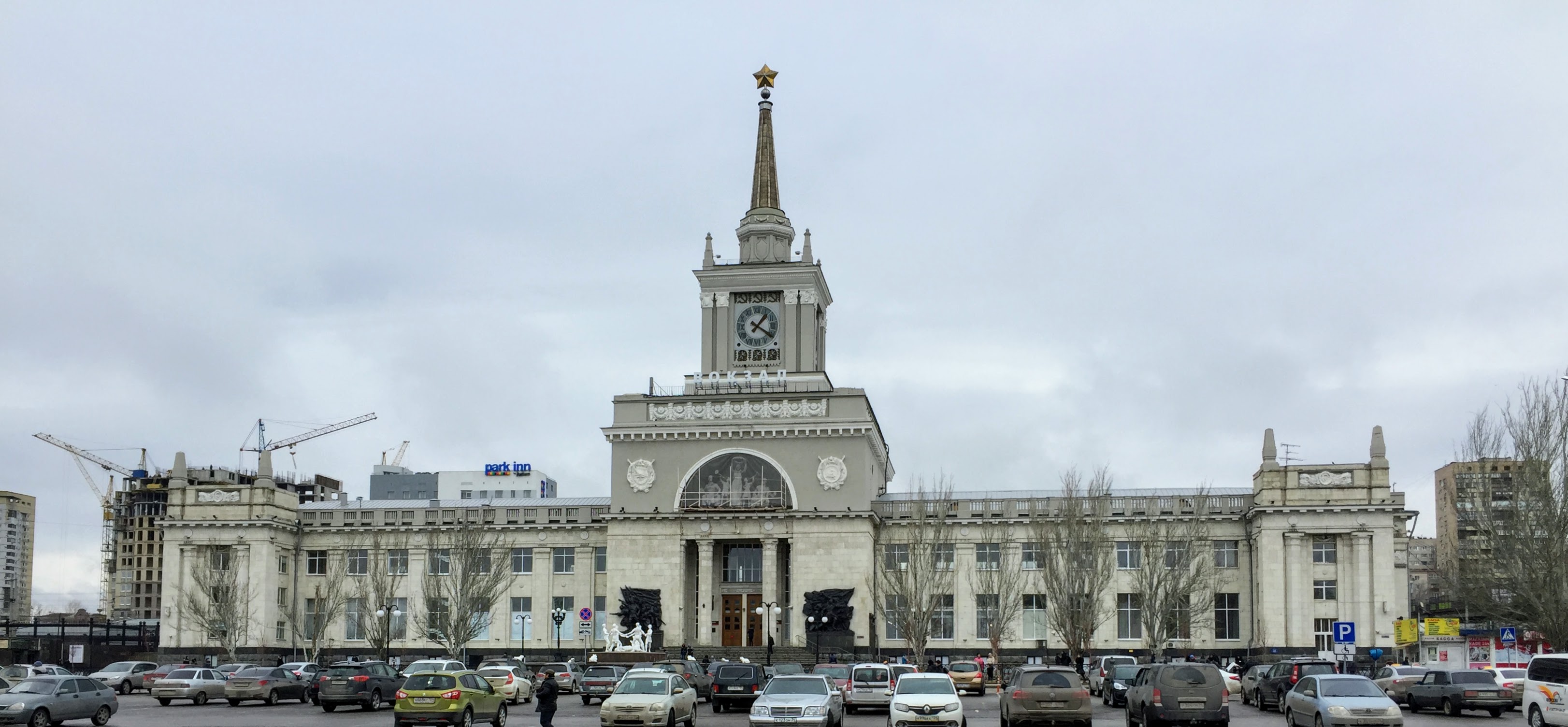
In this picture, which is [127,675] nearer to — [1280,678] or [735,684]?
[735,684]

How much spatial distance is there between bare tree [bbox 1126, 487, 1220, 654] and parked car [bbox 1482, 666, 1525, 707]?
78.8 ft

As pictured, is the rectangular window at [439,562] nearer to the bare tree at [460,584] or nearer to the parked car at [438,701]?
the bare tree at [460,584]

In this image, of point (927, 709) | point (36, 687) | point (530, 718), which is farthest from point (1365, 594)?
point (36, 687)

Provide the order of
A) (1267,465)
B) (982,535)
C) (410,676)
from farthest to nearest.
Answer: (982,535), (1267,465), (410,676)

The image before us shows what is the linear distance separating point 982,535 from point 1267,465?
1671 cm

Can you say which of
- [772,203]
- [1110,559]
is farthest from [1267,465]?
[772,203]

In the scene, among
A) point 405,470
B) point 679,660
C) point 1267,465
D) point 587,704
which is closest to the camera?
point 587,704

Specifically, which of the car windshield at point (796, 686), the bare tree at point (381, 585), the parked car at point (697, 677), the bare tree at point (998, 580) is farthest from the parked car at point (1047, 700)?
the bare tree at point (381, 585)

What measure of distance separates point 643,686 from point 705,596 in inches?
1850

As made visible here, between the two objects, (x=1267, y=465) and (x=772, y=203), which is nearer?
(x=1267, y=465)

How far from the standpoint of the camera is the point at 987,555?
87750 mm

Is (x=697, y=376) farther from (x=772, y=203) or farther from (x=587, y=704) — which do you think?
(x=587, y=704)

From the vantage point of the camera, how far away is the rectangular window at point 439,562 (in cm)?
9112

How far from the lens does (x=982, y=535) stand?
8931 centimetres
